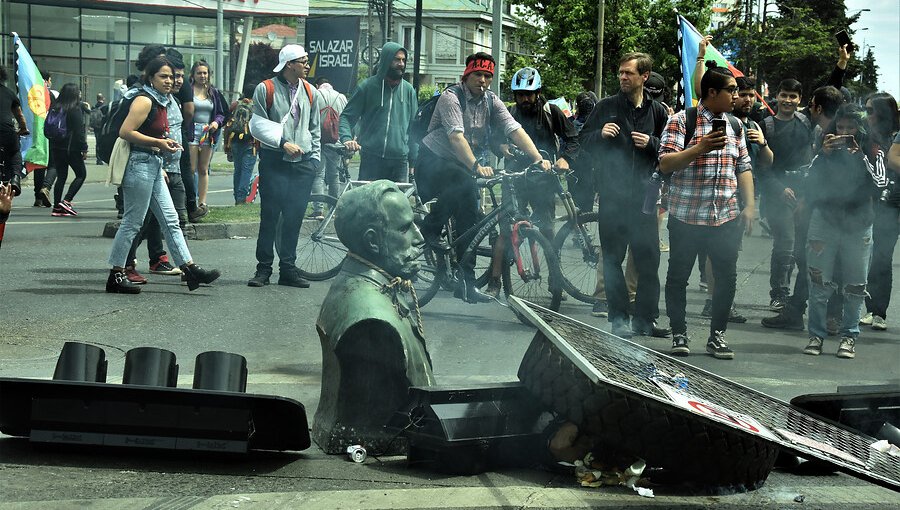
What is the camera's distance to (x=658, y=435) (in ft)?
11.1

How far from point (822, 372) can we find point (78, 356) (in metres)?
3.83

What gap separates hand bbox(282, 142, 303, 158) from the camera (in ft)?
25.9

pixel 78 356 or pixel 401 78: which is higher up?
pixel 401 78

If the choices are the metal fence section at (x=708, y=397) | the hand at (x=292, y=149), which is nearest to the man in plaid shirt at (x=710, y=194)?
the metal fence section at (x=708, y=397)

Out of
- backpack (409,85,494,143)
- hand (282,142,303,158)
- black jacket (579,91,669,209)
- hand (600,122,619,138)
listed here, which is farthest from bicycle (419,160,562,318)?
hand (282,142,303,158)

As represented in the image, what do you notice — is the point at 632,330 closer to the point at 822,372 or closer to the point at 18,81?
the point at 822,372

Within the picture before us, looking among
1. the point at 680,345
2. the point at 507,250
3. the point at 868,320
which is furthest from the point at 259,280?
the point at 868,320

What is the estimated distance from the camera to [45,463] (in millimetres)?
3705

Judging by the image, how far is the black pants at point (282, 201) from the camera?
26.6 feet

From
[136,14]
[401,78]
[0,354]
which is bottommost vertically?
[0,354]

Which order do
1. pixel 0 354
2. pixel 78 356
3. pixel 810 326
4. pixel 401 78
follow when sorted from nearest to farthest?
pixel 78 356, pixel 0 354, pixel 810 326, pixel 401 78

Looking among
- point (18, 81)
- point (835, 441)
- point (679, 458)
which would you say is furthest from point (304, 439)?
point (18, 81)

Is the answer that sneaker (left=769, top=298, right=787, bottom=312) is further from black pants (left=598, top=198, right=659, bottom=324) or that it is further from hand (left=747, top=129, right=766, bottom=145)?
black pants (left=598, top=198, right=659, bottom=324)

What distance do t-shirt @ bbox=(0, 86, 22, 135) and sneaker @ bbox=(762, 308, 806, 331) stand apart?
6.39m
